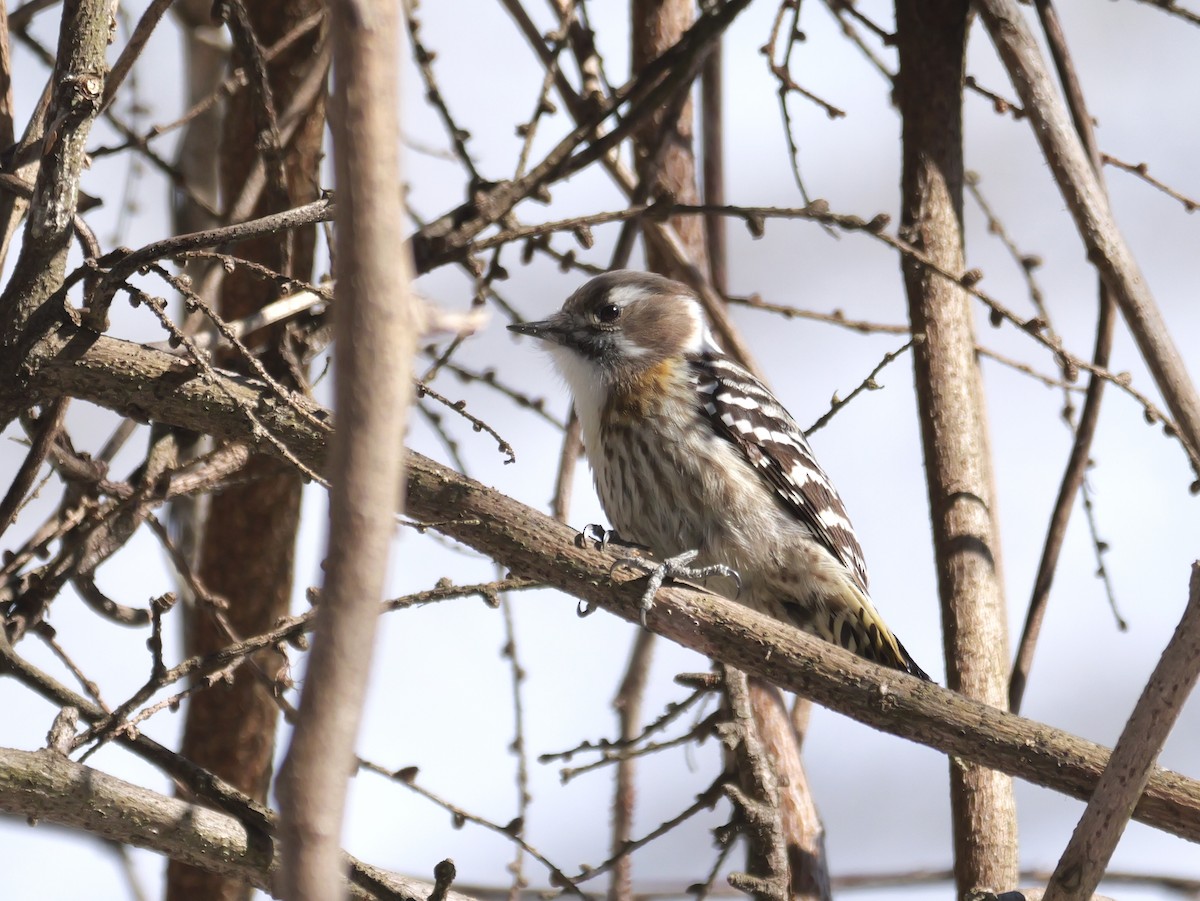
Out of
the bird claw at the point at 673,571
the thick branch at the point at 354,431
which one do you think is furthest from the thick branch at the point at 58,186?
the thick branch at the point at 354,431

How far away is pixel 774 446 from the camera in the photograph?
4.07 metres

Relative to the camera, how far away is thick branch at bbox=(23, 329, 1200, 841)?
7.82ft

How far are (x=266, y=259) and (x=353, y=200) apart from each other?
294 centimetres

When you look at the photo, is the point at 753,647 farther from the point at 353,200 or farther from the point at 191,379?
the point at 353,200

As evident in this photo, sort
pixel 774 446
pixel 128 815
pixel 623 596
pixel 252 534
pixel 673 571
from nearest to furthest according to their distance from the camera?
1. pixel 128 815
2. pixel 623 596
3. pixel 673 571
4. pixel 252 534
5. pixel 774 446

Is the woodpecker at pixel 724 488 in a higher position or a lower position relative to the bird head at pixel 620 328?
lower

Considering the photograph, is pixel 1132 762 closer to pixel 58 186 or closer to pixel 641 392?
pixel 58 186

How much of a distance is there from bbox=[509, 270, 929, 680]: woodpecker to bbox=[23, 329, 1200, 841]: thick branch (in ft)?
4.08

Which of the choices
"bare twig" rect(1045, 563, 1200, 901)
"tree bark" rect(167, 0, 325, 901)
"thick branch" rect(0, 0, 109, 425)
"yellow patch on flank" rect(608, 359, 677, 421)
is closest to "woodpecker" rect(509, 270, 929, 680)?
"yellow patch on flank" rect(608, 359, 677, 421)

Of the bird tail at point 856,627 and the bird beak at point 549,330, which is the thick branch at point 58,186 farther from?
the bird tail at point 856,627

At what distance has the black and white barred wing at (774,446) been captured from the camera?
404cm

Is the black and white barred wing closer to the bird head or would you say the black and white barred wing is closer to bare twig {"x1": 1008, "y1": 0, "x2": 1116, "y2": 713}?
the bird head

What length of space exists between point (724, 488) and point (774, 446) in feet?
0.71

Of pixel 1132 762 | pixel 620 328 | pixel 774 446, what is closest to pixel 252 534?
pixel 620 328
